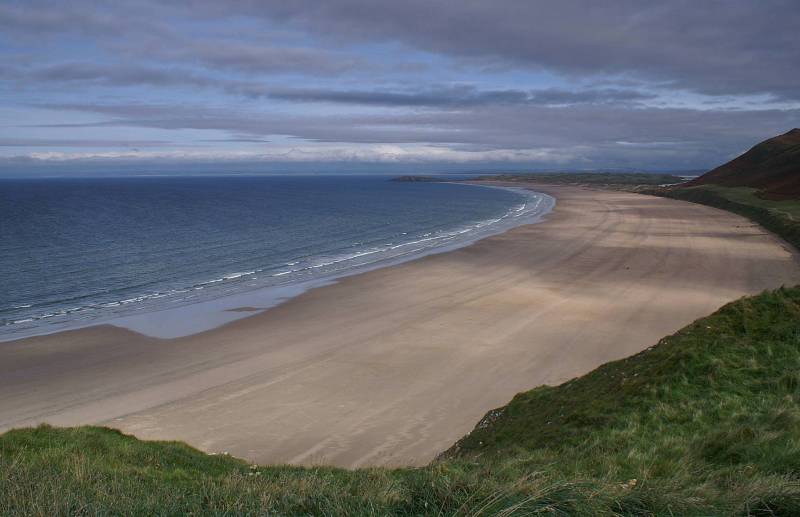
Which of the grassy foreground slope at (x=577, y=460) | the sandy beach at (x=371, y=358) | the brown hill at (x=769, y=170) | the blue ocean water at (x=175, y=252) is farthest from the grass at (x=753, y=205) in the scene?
the grassy foreground slope at (x=577, y=460)

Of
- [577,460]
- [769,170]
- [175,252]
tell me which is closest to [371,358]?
[577,460]

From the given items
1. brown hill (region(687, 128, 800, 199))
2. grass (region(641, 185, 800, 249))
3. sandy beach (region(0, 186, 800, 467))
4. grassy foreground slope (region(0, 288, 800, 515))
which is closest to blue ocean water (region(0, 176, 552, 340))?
sandy beach (region(0, 186, 800, 467))

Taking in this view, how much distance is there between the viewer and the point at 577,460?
7277 mm

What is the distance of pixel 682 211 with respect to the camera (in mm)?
72000

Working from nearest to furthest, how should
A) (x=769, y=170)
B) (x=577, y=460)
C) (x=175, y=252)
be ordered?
(x=577, y=460), (x=175, y=252), (x=769, y=170)

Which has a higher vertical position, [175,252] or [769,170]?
[769,170]

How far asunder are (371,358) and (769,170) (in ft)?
301

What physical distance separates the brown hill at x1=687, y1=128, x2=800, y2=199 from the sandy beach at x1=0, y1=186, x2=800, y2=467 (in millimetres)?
44111

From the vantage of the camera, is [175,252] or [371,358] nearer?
[371,358]

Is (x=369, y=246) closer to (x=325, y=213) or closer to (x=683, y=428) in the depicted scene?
(x=325, y=213)

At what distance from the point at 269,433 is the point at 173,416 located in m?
2.78

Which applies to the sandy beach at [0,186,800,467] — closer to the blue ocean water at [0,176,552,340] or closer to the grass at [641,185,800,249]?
the blue ocean water at [0,176,552,340]

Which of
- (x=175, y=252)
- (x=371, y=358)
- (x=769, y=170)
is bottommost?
(x=371, y=358)

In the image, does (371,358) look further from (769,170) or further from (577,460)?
(769,170)
